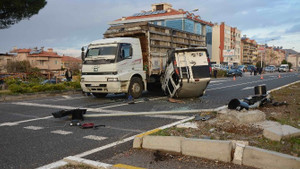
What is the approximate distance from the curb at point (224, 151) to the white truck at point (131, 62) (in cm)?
686

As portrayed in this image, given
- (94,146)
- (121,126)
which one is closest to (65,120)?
(121,126)

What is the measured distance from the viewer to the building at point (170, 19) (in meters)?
66.8

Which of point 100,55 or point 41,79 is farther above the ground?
point 100,55

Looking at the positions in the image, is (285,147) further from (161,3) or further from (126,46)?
(161,3)

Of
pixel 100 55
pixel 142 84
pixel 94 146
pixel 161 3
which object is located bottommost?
pixel 94 146

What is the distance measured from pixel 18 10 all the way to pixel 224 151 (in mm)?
22843

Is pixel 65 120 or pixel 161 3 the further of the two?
pixel 161 3

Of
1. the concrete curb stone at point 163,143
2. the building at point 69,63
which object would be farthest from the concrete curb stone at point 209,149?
the building at point 69,63

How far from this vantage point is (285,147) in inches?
168

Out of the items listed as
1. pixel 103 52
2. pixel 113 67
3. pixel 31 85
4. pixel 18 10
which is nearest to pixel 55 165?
pixel 113 67

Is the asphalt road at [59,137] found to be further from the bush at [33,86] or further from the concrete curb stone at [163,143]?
the bush at [33,86]

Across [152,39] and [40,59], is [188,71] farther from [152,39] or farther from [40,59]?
[40,59]

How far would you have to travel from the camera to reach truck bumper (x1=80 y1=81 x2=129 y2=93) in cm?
1123

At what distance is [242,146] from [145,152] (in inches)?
60.5
